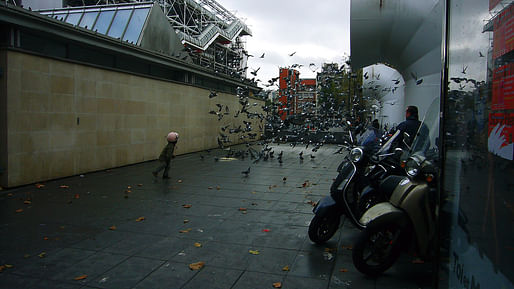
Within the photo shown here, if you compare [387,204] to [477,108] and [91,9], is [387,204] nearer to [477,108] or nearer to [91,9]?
[477,108]

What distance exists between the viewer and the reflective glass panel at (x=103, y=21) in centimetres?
1487

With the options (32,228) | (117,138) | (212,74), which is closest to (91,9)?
(212,74)

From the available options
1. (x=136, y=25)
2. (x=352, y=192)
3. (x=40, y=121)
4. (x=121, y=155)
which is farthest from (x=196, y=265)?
(x=136, y=25)

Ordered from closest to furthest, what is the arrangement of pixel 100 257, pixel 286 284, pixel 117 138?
1. pixel 286 284
2. pixel 100 257
3. pixel 117 138

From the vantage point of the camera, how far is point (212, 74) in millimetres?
19188

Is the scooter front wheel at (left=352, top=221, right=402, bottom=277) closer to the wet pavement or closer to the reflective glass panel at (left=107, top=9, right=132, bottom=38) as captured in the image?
the wet pavement

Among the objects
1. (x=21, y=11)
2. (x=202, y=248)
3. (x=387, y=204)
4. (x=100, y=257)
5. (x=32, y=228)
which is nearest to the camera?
(x=387, y=204)

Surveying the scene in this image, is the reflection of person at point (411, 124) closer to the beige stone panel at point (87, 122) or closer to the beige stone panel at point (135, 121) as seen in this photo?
the beige stone panel at point (87, 122)

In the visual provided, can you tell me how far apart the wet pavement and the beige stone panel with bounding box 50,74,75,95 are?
2352mm

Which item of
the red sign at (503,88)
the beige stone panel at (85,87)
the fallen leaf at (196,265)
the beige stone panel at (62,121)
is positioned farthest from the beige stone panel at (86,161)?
the red sign at (503,88)

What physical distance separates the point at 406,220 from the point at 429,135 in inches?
38.6

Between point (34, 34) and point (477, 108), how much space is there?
396 inches

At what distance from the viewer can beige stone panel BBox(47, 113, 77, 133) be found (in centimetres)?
919

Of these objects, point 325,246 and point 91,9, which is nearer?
point 325,246
